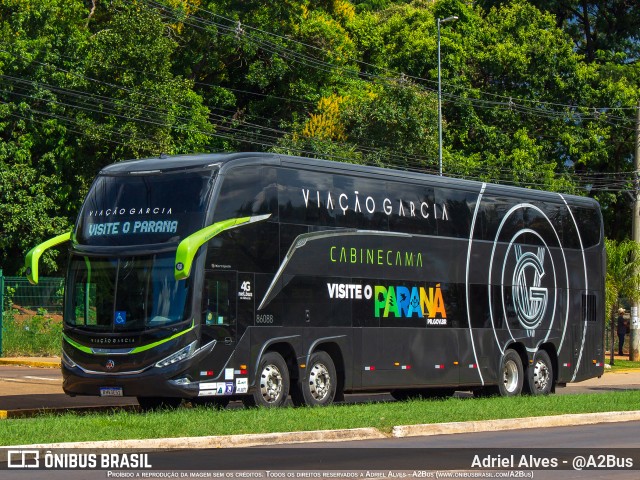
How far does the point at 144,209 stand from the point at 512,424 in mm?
6615

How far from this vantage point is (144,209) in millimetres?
19672

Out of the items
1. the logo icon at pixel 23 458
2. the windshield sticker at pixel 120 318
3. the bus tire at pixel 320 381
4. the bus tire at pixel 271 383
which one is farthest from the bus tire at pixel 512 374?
the logo icon at pixel 23 458

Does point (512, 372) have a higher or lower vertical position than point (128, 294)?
lower

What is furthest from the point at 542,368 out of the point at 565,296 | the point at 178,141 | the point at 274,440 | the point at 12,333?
the point at 178,141

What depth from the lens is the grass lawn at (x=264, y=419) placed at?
1486 cm

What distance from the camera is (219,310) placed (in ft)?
63.9

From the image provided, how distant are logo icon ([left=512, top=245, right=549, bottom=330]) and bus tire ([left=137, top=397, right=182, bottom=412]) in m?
8.28

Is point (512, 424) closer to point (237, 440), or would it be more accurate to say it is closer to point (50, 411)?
point (237, 440)

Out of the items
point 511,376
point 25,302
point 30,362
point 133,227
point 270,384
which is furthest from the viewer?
point 25,302

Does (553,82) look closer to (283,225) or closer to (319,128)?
(319,128)

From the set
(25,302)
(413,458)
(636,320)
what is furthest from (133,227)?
(636,320)

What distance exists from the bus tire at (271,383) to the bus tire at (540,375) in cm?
737

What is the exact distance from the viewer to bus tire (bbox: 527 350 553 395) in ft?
85.5

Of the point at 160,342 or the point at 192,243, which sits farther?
the point at 160,342
